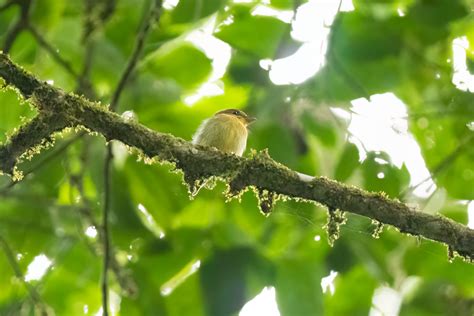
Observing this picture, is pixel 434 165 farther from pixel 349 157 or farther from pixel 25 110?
pixel 25 110

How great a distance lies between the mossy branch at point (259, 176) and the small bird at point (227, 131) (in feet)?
3.27

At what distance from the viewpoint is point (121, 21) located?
3441 mm

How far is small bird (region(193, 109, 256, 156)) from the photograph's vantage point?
3.66 meters

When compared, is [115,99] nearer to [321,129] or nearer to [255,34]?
[255,34]

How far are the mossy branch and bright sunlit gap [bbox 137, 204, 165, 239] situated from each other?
508mm

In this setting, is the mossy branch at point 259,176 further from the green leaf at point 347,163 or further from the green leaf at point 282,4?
the green leaf at point 282,4

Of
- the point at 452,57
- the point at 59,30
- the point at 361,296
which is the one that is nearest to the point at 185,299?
the point at 361,296

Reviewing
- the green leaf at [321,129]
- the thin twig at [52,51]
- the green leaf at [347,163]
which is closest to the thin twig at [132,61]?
the thin twig at [52,51]

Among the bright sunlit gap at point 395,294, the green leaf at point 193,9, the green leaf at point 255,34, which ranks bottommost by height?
the bright sunlit gap at point 395,294

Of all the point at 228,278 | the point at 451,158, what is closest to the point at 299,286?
the point at 228,278

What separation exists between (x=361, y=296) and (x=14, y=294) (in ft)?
4.50

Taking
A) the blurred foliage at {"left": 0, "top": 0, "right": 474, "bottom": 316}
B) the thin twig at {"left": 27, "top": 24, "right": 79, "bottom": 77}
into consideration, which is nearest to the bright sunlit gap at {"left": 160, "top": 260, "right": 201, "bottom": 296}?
the blurred foliage at {"left": 0, "top": 0, "right": 474, "bottom": 316}

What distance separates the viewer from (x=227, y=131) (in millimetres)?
3738

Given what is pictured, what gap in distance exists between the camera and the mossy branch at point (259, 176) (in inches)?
95.0
